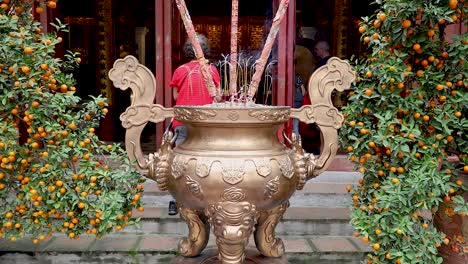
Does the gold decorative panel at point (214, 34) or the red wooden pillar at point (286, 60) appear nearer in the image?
the red wooden pillar at point (286, 60)

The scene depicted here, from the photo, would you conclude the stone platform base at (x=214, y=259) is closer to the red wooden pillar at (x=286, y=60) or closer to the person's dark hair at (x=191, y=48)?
the person's dark hair at (x=191, y=48)

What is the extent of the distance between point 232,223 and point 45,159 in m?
1.11

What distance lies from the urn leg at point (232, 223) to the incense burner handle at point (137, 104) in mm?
374

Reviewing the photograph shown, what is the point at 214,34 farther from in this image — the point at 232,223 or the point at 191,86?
the point at 232,223

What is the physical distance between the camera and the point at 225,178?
1756 mm

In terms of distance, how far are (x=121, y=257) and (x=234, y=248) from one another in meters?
1.36

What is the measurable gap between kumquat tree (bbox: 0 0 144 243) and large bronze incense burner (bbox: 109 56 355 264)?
395mm

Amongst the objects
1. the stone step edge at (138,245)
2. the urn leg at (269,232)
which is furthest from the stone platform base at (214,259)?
the stone step edge at (138,245)

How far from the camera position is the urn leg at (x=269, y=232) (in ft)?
6.79

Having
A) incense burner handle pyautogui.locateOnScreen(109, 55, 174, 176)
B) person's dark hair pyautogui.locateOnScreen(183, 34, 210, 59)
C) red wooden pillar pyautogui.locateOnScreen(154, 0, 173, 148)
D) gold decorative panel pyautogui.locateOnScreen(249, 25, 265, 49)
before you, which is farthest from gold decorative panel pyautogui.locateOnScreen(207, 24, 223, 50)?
incense burner handle pyautogui.locateOnScreen(109, 55, 174, 176)

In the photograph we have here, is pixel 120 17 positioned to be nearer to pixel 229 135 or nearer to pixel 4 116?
pixel 4 116

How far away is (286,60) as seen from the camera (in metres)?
3.88

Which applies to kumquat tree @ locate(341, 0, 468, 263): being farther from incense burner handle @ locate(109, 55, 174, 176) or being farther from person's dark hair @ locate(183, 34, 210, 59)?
person's dark hair @ locate(183, 34, 210, 59)

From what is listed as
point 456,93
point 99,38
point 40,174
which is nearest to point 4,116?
point 40,174
